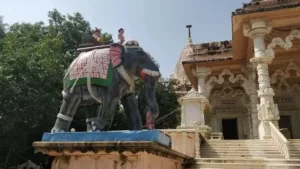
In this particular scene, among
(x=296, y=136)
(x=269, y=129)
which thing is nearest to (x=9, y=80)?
(x=269, y=129)

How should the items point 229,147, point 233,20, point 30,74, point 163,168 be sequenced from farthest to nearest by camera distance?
point 30,74
point 233,20
point 229,147
point 163,168

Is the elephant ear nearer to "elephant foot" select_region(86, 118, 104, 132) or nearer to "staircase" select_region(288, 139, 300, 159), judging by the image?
"elephant foot" select_region(86, 118, 104, 132)

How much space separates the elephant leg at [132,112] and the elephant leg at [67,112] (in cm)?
82

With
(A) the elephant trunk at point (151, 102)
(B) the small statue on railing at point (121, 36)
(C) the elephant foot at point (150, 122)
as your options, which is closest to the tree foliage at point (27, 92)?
(B) the small statue on railing at point (121, 36)

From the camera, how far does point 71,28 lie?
945 inches

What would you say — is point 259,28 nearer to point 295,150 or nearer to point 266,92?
point 266,92

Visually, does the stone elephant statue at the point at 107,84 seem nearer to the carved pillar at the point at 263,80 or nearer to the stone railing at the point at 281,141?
the stone railing at the point at 281,141

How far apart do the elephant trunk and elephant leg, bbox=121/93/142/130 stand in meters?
0.49

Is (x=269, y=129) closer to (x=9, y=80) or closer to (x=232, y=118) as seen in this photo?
(x=232, y=118)

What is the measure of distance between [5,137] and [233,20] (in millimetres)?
13062

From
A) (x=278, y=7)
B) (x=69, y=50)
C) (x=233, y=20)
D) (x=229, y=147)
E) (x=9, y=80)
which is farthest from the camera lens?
(x=69, y=50)

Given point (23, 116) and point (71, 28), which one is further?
point (71, 28)

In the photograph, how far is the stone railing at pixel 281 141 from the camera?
7991 mm

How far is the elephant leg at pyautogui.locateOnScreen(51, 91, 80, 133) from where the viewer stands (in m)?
4.49
